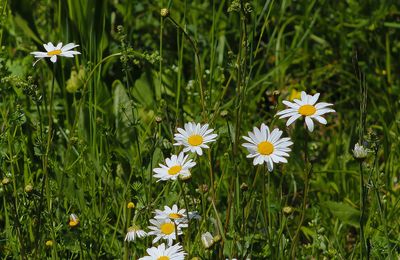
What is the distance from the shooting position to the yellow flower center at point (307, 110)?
153 centimetres

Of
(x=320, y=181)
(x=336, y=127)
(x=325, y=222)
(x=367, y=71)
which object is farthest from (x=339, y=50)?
(x=325, y=222)

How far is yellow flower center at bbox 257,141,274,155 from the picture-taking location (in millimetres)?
1541

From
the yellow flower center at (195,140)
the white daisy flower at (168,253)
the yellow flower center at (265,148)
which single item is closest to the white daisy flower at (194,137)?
the yellow flower center at (195,140)

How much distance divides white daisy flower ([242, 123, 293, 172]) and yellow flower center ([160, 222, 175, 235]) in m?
0.26

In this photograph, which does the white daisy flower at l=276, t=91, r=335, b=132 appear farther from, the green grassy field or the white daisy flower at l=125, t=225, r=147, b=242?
the white daisy flower at l=125, t=225, r=147, b=242

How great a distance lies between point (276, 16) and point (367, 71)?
47 centimetres

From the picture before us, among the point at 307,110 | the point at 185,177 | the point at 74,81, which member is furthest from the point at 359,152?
the point at 74,81

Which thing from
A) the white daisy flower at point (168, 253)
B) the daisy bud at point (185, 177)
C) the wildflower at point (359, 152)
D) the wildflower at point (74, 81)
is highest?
the wildflower at point (74, 81)

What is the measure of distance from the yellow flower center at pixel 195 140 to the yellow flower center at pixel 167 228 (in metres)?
0.20

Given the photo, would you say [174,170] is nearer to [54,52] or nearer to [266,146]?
[266,146]

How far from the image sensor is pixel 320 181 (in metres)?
2.38

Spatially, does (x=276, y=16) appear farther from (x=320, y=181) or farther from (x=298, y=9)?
(x=320, y=181)

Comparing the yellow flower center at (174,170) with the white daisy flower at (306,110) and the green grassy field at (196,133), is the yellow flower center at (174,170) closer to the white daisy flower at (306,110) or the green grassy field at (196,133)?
the green grassy field at (196,133)

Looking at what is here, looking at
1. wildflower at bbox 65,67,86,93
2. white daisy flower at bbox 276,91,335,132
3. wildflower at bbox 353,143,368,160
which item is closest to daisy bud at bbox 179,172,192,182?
white daisy flower at bbox 276,91,335,132
